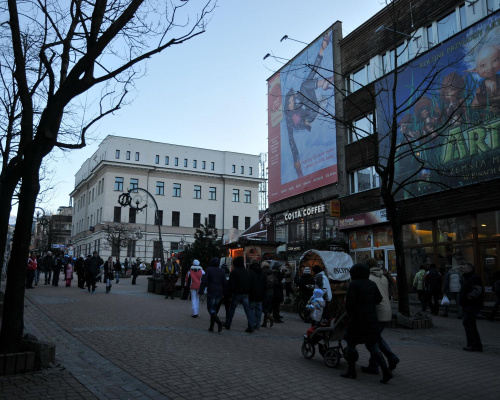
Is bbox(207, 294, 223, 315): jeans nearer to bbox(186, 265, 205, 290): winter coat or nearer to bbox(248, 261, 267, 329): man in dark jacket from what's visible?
bbox(248, 261, 267, 329): man in dark jacket

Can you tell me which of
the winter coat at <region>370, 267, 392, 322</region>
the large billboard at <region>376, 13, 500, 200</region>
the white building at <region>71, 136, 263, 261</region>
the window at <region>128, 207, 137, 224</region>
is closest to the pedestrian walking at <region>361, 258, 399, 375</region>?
the winter coat at <region>370, 267, 392, 322</region>

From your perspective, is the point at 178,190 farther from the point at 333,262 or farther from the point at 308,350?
the point at 308,350

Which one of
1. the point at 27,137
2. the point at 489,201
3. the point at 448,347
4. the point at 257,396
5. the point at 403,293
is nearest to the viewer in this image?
the point at 257,396

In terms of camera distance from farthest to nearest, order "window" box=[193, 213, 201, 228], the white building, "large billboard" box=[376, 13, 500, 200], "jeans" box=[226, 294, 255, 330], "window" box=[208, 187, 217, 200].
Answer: "window" box=[208, 187, 217, 200]
"window" box=[193, 213, 201, 228]
the white building
"large billboard" box=[376, 13, 500, 200]
"jeans" box=[226, 294, 255, 330]

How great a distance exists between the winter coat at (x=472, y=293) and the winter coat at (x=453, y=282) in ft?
22.2

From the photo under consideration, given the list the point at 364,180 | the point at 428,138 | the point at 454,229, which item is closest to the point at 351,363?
the point at 454,229

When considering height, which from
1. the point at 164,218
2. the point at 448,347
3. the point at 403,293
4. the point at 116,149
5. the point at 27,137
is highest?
the point at 116,149

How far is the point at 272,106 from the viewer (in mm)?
35750

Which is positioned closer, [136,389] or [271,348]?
[136,389]

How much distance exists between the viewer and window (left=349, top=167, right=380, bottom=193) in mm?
25062

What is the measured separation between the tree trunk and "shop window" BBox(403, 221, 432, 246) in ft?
60.3

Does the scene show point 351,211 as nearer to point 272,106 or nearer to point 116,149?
point 272,106

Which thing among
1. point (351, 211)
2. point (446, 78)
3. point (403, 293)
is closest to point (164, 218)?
point (351, 211)

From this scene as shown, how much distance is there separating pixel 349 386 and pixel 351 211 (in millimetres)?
20381
